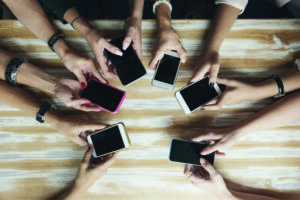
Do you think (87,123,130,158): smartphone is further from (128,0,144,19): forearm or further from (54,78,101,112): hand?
(128,0,144,19): forearm

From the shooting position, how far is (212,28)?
0.91 m

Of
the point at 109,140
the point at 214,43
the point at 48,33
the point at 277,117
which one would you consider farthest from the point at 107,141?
the point at 277,117

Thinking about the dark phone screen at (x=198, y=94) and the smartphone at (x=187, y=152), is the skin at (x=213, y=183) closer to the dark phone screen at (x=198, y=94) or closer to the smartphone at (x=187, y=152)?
the smartphone at (x=187, y=152)

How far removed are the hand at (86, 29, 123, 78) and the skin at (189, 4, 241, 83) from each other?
402 mm

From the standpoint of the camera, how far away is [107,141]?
2.84 ft

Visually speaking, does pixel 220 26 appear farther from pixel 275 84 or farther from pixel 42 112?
pixel 42 112

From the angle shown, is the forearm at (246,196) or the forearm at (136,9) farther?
the forearm at (136,9)

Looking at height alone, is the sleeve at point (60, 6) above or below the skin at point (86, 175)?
above

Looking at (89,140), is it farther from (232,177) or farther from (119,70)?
(232,177)

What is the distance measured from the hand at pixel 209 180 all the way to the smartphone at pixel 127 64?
507 mm

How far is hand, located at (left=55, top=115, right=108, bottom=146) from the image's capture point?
845mm

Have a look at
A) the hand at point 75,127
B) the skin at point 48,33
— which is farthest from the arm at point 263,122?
the skin at point 48,33

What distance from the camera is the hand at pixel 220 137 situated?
84 cm

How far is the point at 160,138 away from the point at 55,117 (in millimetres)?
523
